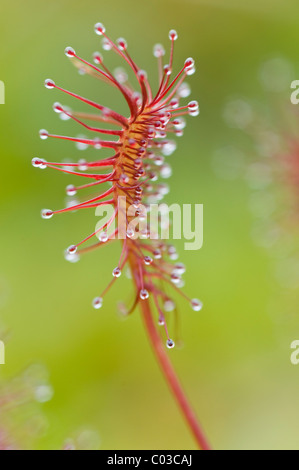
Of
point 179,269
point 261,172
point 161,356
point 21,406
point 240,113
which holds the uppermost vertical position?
point 240,113

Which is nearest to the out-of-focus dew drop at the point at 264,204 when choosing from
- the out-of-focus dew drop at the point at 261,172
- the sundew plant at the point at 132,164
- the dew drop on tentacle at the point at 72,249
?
the out-of-focus dew drop at the point at 261,172

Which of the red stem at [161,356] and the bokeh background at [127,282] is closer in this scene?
the red stem at [161,356]

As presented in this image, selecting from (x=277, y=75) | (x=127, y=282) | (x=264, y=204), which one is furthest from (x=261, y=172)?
(x=127, y=282)

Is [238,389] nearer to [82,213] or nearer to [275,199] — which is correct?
[275,199]

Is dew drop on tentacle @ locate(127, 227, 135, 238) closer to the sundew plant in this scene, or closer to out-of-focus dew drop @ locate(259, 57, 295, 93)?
the sundew plant

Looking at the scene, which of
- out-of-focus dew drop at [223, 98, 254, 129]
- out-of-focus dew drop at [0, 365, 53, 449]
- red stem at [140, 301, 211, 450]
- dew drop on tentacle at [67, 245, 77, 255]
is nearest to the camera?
dew drop on tentacle at [67, 245, 77, 255]

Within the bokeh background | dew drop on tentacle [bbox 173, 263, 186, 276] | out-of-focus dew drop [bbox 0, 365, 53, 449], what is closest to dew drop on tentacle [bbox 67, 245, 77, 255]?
dew drop on tentacle [bbox 173, 263, 186, 276]

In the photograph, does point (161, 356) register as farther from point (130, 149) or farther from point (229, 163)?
point (229, 163)

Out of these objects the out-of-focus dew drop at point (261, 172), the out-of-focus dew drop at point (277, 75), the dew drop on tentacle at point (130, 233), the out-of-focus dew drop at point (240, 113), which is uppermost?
the out-of-focus dew drop at point (277, 75)

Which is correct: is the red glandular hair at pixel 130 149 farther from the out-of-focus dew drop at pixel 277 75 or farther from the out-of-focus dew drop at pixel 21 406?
the out-of-focus dew drop at pixel 277 75
